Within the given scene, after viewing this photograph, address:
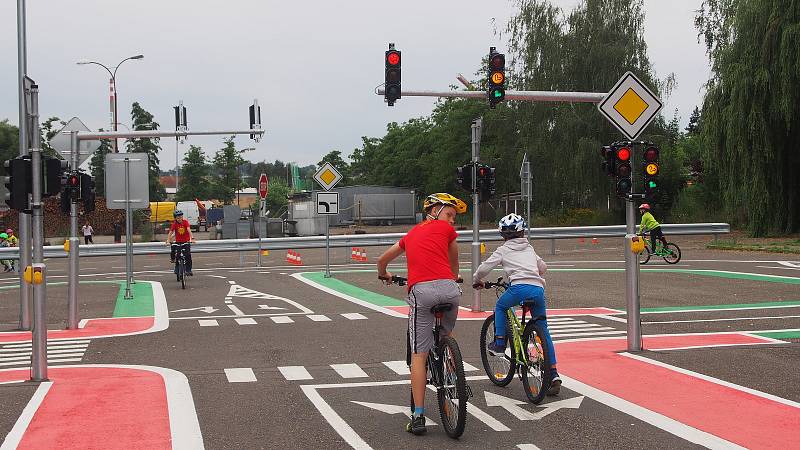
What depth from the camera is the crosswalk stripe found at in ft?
33.3

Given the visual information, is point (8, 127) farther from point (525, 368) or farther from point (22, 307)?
point (525, 368)

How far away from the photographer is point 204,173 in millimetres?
110000

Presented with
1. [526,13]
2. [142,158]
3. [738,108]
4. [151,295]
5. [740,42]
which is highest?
[526,13]

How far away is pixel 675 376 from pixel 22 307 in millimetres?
10568

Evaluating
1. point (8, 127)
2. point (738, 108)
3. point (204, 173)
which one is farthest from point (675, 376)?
point (204, 173)

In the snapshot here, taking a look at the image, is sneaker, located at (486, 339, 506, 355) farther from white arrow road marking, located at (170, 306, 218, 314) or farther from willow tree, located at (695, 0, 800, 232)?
willow tree, located at (695, 0, 800, 232)

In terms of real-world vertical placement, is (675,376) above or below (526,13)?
below

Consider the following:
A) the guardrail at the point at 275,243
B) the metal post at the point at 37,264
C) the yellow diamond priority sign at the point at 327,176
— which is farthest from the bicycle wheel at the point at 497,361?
the guardrail at the point at 275,243

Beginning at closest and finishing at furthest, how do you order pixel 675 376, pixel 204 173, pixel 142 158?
pixel 675 376
pixel 142 158
pixel 204 173

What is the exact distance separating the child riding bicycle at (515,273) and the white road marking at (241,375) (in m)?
2.65

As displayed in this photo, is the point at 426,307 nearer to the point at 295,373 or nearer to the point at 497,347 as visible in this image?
the point at 497,347

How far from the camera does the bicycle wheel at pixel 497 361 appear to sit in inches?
346

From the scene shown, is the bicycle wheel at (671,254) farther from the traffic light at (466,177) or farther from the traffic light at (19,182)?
the traffic light at (19,182)

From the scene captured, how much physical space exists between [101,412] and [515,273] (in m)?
3.80
